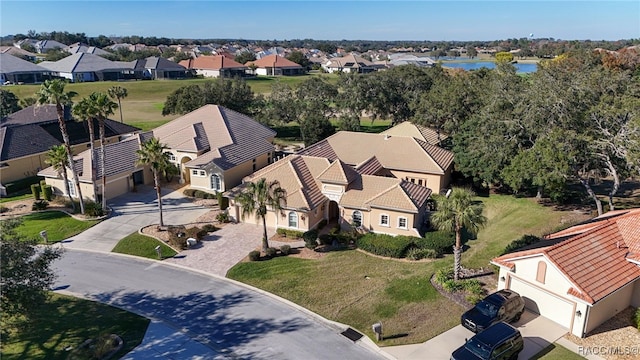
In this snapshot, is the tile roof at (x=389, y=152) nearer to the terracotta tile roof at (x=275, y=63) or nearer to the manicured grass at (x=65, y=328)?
the manicured grass at (x=65, y=328)

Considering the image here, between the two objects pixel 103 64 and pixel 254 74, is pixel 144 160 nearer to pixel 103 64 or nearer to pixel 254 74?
pixel 103 64

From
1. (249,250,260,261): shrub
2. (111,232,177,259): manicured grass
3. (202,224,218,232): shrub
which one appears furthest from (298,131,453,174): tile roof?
(111,232,177,259): manicured grass

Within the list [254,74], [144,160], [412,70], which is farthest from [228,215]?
[254,74]

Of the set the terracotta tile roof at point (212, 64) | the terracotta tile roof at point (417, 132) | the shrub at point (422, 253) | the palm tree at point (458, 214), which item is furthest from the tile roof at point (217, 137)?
the terracotta tile roof at point (212, 64)

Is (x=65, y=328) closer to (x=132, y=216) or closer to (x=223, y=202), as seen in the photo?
(x=132, y=216)

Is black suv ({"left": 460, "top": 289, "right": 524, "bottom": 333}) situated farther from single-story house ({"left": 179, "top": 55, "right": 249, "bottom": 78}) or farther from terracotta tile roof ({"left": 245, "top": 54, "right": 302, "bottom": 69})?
terracotta tile roof ({"left": 245, "top": 54, "right": 302, "bottom": 69})

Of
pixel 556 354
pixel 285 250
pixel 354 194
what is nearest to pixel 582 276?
pixel 556 354

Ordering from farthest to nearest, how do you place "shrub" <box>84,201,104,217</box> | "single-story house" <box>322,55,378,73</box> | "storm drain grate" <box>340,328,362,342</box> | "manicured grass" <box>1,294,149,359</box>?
"single-story house" <box>322,55,378,73</box> < "shrub" <box>84,201,104,217</box> < "storm drain grate" <box>340,328,362,342</box> < "manicured grass" <box>1,294,149,359</box>
